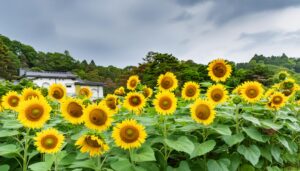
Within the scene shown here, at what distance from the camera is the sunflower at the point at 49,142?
2.12 m

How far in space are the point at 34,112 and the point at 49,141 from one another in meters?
0.28

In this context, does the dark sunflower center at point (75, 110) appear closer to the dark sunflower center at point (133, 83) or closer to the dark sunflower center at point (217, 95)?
the dark sunflower center at point (217, 95)

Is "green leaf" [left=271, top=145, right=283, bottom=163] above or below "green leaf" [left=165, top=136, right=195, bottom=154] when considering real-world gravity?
below

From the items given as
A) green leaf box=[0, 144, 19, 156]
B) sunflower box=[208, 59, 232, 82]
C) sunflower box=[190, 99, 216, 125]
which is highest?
sunflower box=[208, 59, 232, 82]

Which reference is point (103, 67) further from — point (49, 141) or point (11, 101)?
point (49, 141)

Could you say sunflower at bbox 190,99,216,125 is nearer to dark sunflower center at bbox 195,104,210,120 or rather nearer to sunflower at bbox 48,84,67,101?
dark sunflower center at bbox 195,104,210,120

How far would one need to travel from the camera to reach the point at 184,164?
248 centimetres

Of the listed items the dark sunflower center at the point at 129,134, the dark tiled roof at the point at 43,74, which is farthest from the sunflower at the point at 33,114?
the dark tiled roof at the point at 43,74

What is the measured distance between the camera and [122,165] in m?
2.16

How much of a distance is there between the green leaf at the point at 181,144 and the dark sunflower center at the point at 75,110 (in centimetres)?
61

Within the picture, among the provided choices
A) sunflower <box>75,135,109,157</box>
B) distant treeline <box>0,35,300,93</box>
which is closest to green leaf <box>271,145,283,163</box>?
sunflower <box>75,135,109,157</box>

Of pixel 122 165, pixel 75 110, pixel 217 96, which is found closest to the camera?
pixel 122 165

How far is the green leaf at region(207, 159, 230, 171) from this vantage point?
2.51 metres

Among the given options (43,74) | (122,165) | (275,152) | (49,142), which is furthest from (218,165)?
(43,74)
